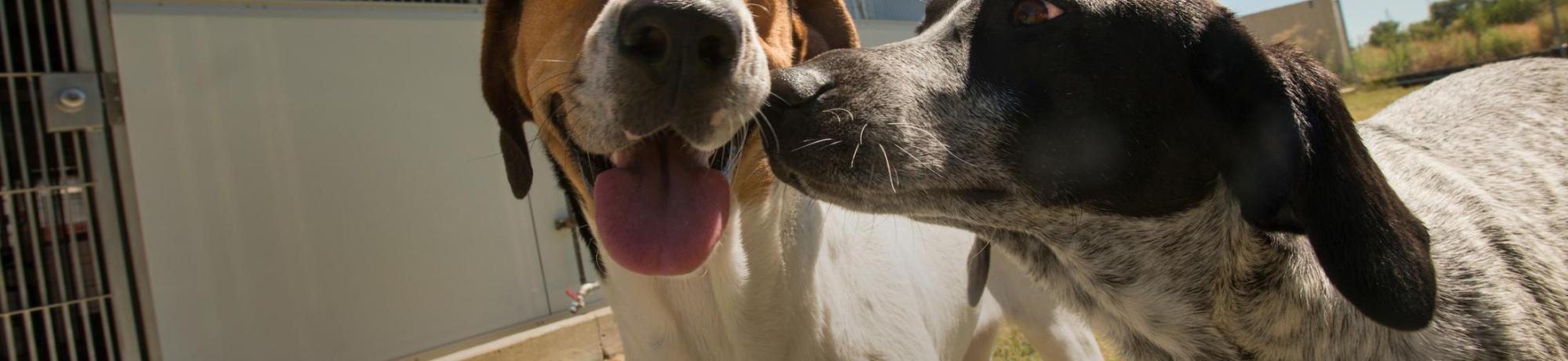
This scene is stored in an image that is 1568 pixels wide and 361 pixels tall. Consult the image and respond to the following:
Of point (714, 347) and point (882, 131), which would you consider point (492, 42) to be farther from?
point (882, 131)

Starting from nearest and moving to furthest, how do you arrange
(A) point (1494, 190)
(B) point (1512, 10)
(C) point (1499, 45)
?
(A) point (1494, 190) → (C) point (1499, 45) → (B) point (1512, 10)

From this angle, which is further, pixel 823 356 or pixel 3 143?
pixel 3 143

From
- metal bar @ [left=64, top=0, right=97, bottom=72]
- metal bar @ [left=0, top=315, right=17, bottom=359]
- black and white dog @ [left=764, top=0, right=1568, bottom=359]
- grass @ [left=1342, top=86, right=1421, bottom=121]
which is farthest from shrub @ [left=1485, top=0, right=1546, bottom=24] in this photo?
metal bar @ [left=0, top=315, right=17, bottom=359]

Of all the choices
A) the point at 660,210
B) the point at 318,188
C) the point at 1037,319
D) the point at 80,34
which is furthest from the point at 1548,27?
the point at 80,34

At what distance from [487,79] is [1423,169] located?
253 centimetres

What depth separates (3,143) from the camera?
3184 mm

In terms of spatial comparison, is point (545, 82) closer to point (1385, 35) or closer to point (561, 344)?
point (561, 344)

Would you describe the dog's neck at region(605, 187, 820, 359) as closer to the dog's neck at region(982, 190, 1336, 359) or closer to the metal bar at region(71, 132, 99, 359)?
the dog's neck at region(982, 190, 1336, 359)

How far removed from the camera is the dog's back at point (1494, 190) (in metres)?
1.72

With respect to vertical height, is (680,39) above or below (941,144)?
above

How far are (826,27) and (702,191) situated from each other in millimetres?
860

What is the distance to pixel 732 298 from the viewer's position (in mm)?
1943

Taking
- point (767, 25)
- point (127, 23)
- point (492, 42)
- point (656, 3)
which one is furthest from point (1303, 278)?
point (127, 23)

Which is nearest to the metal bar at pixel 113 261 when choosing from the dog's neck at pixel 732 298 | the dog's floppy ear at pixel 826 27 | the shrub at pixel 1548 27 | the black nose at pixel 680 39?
the dog's neck at pixel 732 298
